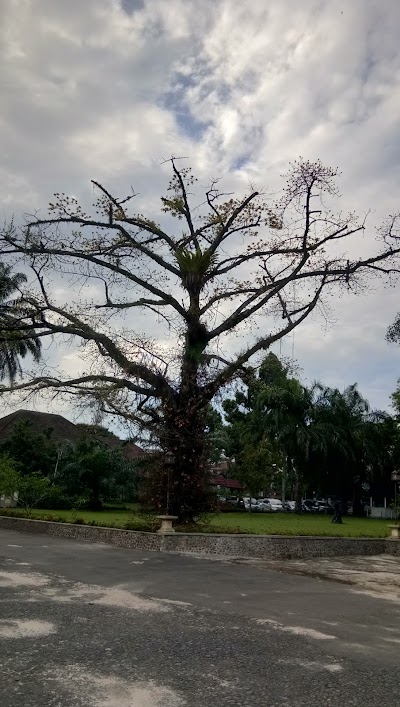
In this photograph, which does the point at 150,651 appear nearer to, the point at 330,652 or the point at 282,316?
the point at 330,652

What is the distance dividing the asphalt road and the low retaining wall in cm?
404

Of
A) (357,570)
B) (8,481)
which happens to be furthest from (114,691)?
(8,481)

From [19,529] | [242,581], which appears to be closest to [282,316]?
[242,581]

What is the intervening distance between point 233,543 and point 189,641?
884cm

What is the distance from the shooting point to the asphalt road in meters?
4.47

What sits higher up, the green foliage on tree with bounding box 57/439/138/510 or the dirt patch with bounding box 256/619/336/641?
the green foliage on tree with bounding box 57/439/138/510

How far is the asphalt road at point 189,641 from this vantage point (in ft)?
14.7

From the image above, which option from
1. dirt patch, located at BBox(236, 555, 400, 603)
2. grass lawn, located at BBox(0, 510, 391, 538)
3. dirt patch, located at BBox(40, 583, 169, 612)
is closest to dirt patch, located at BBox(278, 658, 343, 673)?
dirt patch, located at BBox(40, 583, 169, 612)

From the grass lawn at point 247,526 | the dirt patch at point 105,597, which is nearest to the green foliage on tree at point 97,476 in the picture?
the grass lawn at point 247,526

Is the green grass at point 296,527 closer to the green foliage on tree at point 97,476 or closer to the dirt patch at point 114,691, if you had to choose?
the green foliage on tree at point 97,476

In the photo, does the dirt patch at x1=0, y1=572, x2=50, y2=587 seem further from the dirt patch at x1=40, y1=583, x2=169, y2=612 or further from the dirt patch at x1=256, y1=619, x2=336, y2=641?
the dirt patch at x1=256, y1=619, x2=336, y2=641

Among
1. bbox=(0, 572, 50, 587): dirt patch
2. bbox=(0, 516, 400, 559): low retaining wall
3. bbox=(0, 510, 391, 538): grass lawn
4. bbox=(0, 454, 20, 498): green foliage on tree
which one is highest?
bbox=(0, 454, 20, 498): green foliage on tree

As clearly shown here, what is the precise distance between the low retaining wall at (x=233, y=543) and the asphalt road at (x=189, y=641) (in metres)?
4.04

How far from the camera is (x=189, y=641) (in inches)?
234
